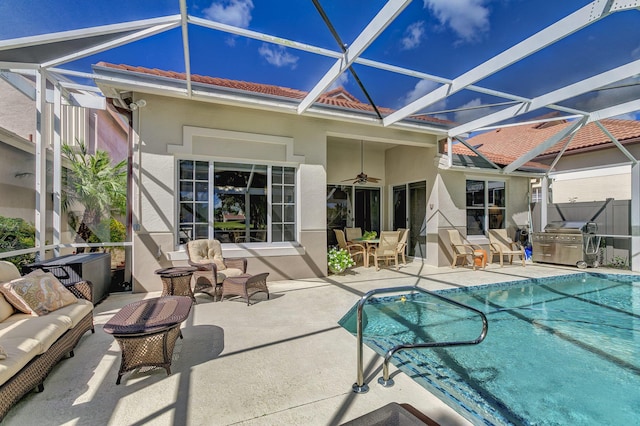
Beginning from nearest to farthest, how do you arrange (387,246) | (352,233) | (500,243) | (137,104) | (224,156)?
(137,104), (224,156), (387,246), (500,243), (352,233)

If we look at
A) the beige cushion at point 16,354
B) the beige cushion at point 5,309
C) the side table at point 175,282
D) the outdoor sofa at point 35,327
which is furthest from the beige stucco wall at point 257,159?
the beige cushion at point 16,354

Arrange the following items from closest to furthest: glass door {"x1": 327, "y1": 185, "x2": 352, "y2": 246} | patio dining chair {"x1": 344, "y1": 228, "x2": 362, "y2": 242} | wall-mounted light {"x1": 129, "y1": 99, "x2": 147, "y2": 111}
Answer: wall-mounted light {"x1": 129, "y1": 99, "x2": 147, "y2": 111}, patio dining chair {"x1": 344, "y1": 228, "x2": 362, "y2": 242}, glass door {"x1": 327, "y1": 185, "x2": 352, "y2": 246}

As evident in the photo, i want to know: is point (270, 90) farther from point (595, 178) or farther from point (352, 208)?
point (595, 178)

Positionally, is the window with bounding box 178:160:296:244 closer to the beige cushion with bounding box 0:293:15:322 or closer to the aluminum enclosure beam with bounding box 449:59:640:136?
the beige cushion with bounding box 0:293:15:322

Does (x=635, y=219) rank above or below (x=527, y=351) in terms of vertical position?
above

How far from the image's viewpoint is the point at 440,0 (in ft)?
11.8

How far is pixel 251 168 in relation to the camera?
22.3 feet

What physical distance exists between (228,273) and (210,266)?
442 millimetres

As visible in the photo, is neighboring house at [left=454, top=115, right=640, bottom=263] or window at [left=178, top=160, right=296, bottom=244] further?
neighboring house at [left=454, top=115, right=640, bottom=263]

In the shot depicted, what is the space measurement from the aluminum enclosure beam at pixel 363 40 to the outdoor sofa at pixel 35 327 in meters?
4.63

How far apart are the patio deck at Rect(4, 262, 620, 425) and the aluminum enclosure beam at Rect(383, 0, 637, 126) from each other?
4485mm

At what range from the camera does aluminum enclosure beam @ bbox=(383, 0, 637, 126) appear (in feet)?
11.2

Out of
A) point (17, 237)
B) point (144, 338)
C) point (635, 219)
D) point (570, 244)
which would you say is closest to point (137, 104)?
point (17, 237)

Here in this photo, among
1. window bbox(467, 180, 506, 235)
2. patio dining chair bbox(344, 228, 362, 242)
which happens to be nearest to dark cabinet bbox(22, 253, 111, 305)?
patio dining chair bbox(344, 228, 362, 242)
